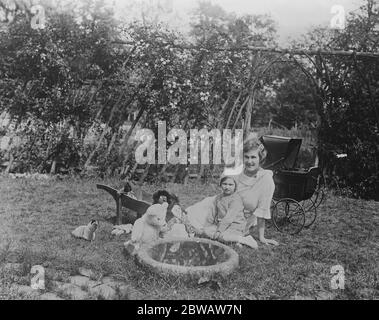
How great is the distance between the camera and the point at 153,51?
7.84m

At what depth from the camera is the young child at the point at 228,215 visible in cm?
515

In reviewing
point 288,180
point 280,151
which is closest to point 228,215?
point 288,180

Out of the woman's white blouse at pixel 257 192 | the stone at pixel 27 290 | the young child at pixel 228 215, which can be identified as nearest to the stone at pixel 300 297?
the young child at pixel 228 215

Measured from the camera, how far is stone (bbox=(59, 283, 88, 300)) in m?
3.37

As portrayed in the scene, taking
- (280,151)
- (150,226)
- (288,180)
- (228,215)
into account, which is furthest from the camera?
(280,151)

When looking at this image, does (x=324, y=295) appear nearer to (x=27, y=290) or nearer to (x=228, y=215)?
(x=228, y=215)

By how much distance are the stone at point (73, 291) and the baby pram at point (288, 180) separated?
9.50ft

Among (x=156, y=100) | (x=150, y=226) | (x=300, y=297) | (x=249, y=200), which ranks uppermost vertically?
(x=156, y=100)

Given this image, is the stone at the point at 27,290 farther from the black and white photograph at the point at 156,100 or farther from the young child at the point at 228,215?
the black and white photograph at the point at 156,100

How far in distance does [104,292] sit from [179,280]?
0.62 m

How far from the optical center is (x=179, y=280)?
360 cm

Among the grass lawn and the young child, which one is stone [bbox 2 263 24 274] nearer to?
the grass lawn
